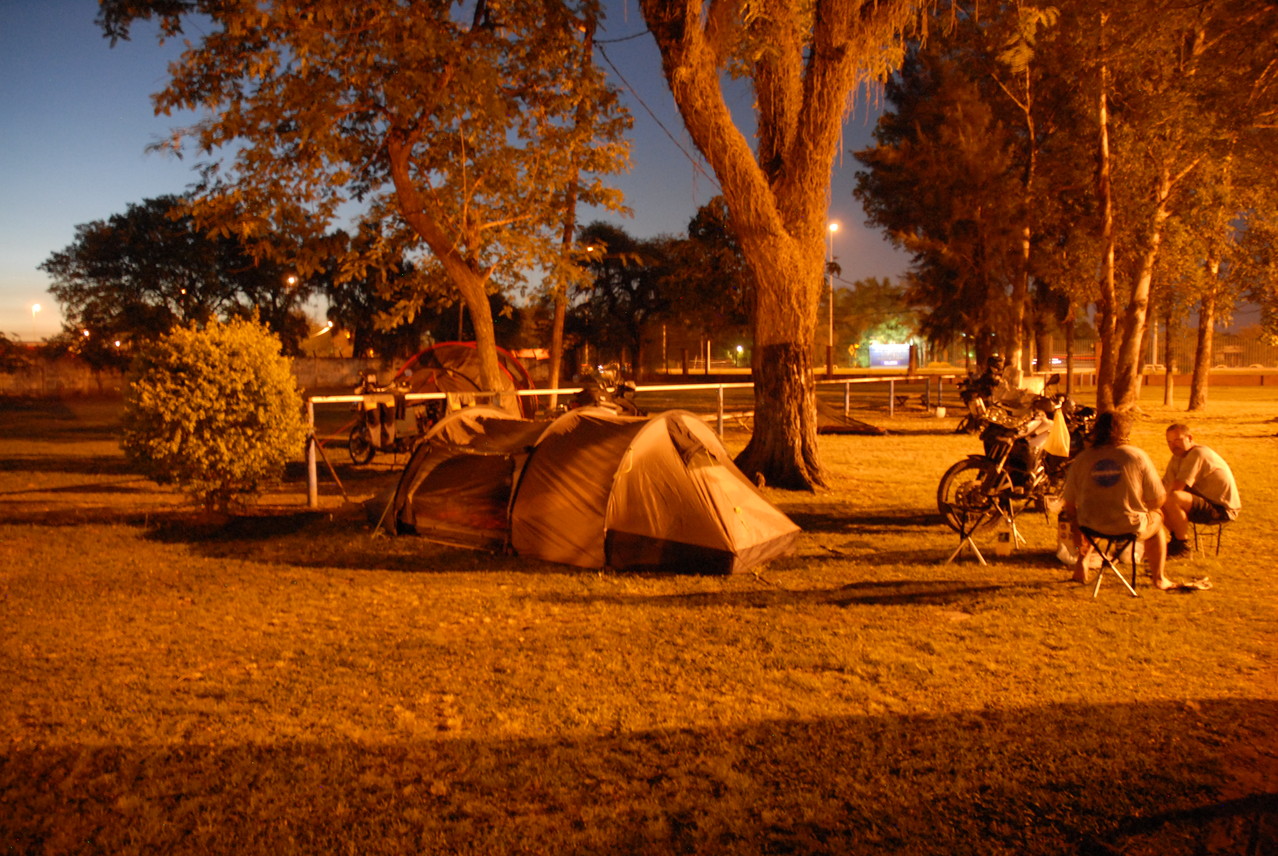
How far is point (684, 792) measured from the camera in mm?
3818

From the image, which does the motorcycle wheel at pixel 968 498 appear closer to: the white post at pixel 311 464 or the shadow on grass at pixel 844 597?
the shadow on grass at pixel 844 597

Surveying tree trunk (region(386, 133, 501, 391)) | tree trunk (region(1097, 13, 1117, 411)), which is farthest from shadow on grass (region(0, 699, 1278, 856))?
tree trunk (region(1097, 13, 1117, 411))

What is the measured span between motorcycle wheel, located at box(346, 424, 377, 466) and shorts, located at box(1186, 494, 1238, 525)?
11.8 m

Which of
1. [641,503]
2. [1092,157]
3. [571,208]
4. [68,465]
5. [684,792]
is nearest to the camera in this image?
[684,792]

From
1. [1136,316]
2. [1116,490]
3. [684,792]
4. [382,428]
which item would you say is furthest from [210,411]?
[1136,316]

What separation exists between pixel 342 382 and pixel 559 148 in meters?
36.9

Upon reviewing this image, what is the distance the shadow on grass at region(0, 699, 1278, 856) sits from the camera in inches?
136

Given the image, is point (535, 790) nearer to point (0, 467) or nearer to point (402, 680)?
point (402, 680)

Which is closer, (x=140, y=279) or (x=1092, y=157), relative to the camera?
(x=1092, y=157)

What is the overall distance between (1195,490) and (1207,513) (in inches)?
8.3

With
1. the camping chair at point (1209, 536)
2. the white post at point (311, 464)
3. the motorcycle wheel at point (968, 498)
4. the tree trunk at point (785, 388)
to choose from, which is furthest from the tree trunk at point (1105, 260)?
the white post at point (311, 464)

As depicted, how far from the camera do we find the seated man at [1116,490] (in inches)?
261

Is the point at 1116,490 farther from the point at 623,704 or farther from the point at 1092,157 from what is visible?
the point at 1092,157

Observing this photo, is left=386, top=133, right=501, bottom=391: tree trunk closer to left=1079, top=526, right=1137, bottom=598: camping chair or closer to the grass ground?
the grass ground
